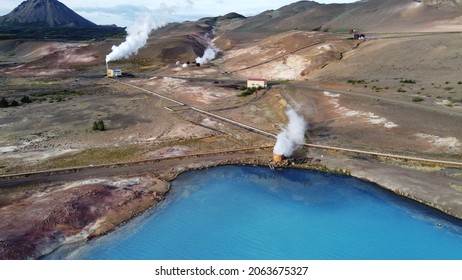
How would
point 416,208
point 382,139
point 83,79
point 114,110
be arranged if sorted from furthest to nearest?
point 83,79, point 114,110, point 382,139, point 416,208

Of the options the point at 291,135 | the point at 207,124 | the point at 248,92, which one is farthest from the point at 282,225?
the point at 248,92

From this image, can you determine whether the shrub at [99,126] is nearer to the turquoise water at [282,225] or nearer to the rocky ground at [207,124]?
the rocky ground at [207,124]

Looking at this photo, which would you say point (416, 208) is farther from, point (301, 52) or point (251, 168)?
point (301, 52)

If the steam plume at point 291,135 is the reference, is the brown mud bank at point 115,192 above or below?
below

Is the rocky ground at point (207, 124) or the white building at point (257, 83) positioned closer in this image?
the rocky ground at point (207, 124)

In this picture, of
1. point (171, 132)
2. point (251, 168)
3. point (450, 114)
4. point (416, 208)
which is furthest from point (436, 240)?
point (171, 132)

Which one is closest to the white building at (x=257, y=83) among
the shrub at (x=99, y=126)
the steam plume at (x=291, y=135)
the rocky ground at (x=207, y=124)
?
the rocky ground at (x=207, y=124)
